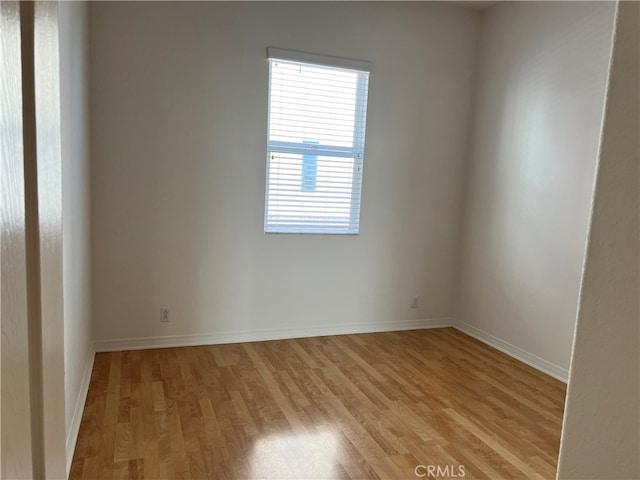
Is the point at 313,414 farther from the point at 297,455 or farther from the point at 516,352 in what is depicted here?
the point at 516,352

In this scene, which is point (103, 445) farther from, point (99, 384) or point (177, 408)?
point (99, 384)

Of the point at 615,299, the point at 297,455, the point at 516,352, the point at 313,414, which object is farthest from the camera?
the point at 516,352

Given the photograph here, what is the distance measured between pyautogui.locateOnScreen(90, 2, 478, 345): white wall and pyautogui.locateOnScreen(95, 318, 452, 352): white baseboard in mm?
28

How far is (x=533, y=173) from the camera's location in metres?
3.61

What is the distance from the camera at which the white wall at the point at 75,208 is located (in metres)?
2.00

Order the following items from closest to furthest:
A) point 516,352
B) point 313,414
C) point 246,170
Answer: point 313,414 → point 246,170 → point 516,352

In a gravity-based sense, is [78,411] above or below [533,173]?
below

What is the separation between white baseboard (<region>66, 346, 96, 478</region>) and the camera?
2051 millimetres

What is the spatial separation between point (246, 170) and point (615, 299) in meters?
3.23

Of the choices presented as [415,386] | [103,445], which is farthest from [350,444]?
[103,445]

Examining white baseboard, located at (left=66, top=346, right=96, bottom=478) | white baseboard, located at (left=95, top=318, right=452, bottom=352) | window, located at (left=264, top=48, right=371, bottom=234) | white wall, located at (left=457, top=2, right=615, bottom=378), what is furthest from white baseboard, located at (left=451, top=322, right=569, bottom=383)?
white baseboard, located at (left=66, top=346, right=96, bottom=478)

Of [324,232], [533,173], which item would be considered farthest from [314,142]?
[533,173]

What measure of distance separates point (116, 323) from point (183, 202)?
1058 millimetres

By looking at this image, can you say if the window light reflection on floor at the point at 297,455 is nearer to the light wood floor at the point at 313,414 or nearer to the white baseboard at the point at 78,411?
the light wood floor at the point at 313,414
